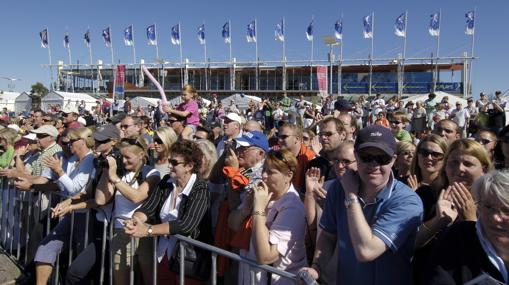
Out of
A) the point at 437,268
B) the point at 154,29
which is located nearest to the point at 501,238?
the point at 437,268

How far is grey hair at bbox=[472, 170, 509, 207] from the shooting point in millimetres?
1909

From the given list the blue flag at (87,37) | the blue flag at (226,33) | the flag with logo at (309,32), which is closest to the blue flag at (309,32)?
the flag with logo at (309,32)

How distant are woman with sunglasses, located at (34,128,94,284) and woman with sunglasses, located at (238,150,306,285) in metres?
2.23

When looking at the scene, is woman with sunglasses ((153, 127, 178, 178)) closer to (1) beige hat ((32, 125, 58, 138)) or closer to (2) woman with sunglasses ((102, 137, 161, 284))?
(2) woman with sunglasses ((102, 137, 161, 284))

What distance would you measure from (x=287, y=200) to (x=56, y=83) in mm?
68442

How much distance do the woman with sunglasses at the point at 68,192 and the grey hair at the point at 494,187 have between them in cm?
374

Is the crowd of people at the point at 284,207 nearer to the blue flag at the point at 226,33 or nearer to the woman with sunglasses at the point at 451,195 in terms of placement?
the woman with sunglasses at the point at 451,195

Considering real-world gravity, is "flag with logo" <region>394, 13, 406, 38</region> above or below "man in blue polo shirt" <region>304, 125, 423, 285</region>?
above

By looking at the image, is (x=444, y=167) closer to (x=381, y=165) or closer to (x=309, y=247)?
(x=381, y=165)

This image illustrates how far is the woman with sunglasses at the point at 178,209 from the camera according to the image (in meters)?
3.48

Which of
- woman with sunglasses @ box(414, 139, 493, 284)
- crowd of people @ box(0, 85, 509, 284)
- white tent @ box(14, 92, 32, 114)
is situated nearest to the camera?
crowd of people @ box(0, 85, 509, 284)

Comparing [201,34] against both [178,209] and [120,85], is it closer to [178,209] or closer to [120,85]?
[120,85]

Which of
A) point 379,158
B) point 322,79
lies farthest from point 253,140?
point 322,79

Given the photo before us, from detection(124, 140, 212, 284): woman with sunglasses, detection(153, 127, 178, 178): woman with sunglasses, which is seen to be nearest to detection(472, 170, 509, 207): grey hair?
detection(124, 140, 212, 284): woman with sunglasses
